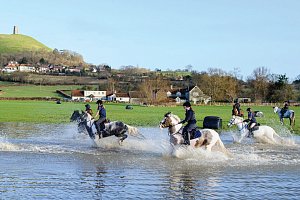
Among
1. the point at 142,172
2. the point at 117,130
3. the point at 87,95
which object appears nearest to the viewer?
the point at 142,172

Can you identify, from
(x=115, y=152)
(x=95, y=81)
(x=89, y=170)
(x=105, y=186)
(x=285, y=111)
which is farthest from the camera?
(x=95, y=81)

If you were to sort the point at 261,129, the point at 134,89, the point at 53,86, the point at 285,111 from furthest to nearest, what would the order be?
the point at 134,89, the point at 53,86, the point at 285,111, the point at 261,129

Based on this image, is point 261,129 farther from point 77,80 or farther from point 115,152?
point 77,80

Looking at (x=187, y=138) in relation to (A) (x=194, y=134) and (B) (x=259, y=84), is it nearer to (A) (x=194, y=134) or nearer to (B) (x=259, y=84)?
(A) (x=194, y=134)

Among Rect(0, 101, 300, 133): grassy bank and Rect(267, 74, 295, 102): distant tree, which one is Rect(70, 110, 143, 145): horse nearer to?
Rect(0, 101, 300, 133): grassy bank

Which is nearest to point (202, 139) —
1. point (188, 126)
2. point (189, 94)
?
point (188, 126)

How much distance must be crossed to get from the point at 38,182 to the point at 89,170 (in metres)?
2.30

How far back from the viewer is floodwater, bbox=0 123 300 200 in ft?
35.4

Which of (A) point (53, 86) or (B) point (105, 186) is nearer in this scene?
(B) point (105, 186)

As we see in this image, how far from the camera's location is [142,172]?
1355cm

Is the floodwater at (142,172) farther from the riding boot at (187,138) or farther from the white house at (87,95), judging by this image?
the white house at (87,95)

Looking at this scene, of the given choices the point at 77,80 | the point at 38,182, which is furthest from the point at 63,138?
the point at 77,80

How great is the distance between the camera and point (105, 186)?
37.4 ft

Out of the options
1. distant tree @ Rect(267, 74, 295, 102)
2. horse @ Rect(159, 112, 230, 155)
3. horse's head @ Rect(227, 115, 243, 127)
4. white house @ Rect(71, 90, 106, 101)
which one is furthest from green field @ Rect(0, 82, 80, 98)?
horse @ Rect(159, 112, 230, 155)
